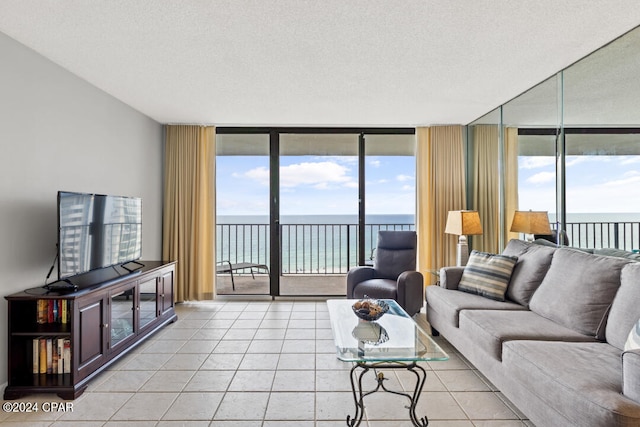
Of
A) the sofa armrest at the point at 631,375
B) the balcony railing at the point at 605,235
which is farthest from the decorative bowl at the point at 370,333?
the balcony railing at the point at 605,235

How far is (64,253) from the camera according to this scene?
2.51m

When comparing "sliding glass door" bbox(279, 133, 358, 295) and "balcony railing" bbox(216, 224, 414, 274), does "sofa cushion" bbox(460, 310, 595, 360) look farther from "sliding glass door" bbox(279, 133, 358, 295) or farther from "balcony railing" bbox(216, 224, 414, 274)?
"balcony railing" bbox(216, 224, 414, 274)

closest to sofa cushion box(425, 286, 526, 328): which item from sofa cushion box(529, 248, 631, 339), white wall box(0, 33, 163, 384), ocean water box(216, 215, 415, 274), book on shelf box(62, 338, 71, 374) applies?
sofa cushion box(529, 248, 631, 339)

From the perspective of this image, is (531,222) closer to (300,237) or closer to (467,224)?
(467,224)

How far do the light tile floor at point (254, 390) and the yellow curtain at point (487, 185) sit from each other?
5.53 feet

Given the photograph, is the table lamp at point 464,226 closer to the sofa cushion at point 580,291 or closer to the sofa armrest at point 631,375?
the sofa cushion at point 580,291

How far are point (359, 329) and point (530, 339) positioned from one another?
1079 millimetres

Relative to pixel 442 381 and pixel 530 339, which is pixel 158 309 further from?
pixel 530 339

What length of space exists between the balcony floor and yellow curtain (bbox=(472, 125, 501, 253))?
217 centimetres

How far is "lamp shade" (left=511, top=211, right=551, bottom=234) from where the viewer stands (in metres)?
3.33

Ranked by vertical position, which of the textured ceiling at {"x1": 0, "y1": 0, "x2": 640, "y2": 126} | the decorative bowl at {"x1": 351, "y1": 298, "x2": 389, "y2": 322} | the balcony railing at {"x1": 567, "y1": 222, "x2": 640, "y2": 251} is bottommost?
the decorative bowl at {"x1": 351, "y1": 298, "x2": 389, "y2": 322}

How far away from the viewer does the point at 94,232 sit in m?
2.82

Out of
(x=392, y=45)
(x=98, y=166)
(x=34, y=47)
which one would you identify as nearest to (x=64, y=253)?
(x=98, y=166)

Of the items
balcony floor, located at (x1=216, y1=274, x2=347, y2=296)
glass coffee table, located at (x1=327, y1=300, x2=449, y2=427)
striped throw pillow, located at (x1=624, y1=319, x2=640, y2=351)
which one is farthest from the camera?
balcony floor, located at (x1=216, y1=274, x2=347, y2=296)
